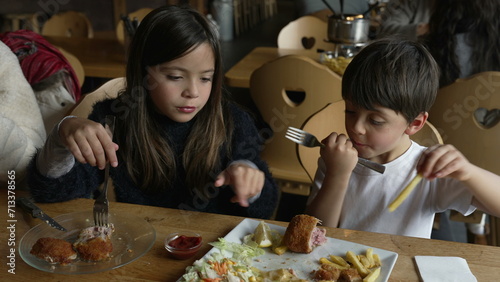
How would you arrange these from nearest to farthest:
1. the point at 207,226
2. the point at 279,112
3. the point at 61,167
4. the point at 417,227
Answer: the point at 207,226 < the point at 61,167 < the point at 417,227 < the point at 279,112

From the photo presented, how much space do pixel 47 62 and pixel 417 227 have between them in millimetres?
1465

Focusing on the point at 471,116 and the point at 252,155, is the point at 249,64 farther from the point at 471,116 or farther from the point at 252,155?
the point at 252,155

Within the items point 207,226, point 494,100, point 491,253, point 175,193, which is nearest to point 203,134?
point 175,193

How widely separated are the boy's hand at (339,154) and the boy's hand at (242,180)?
21cm

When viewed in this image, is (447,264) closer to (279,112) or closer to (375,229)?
(375,229)

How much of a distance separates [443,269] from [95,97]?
1179 mm

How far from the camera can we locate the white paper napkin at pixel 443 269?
3.25ft

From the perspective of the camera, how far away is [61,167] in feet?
4.34

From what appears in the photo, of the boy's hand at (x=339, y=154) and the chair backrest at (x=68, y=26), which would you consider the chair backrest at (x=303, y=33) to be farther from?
the boy's hand at (x=339, y=154)

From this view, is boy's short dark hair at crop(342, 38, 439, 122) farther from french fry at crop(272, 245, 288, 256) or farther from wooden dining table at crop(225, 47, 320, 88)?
wooden dining table at crop(225, 47, 320, 88)

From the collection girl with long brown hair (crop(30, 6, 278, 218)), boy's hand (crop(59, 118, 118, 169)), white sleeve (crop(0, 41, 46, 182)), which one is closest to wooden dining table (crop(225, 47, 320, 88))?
girl with long brown hair (crop(30, 6, 278, 218))

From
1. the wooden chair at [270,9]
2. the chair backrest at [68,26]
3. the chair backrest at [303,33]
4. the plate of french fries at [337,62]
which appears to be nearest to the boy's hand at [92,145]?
the plate of french fries at [337,62]

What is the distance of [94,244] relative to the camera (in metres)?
1.06

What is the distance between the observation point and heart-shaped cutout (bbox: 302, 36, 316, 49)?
3.48 meters
